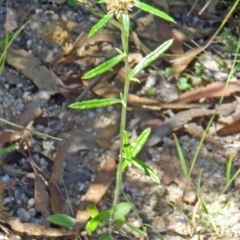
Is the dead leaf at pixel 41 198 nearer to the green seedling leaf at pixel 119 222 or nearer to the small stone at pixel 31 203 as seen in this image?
the small stone at pixel 31 203

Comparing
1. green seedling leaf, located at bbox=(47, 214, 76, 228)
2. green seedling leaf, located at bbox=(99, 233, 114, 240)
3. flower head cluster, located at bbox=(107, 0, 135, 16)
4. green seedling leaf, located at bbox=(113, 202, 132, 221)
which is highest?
flower head cluster, located at bbox=(107, 0, 135, 16)

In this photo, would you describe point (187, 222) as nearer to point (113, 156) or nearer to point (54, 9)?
point (113, 156)

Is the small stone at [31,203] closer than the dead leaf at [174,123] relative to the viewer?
Yes

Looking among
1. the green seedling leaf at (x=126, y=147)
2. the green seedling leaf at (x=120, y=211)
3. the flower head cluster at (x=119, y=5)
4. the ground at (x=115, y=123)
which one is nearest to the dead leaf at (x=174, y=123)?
the ground at (x=115, y=123)

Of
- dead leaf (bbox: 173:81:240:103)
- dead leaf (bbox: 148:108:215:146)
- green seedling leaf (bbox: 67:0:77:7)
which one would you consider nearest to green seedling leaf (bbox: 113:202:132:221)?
dead leaf (bbox: 148:108:215:146)

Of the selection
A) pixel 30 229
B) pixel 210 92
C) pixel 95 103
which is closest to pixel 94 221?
pixel 30 229

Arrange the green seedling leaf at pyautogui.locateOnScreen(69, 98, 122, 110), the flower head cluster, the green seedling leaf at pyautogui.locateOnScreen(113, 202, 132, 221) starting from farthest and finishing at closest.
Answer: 1. the green seedling leaf at pyautogui.locateOnScreen(113, 202, 132, 221)
2. the green seedling leaf at pyautogui.locateOnScreen(69, 98, 122, 110)
3. the flower head cluster

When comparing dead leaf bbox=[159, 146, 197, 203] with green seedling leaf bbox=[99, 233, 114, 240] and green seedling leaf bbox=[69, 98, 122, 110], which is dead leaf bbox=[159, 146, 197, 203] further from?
green seedling leaf bbox=[69, 98, 122, 110]

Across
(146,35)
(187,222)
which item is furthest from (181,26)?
(187,222)

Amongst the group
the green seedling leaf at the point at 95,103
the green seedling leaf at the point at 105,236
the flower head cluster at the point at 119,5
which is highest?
the flower head cluster at the point at 119,5
